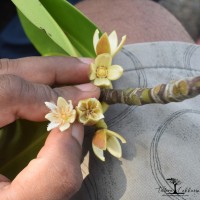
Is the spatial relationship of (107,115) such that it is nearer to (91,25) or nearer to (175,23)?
(91,25)

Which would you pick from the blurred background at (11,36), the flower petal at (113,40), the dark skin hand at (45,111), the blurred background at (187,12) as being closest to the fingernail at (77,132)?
the dark skin hand at (45,111)

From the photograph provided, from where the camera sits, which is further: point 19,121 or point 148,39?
point 148,39

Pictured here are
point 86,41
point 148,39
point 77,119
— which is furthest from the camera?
point 148,39

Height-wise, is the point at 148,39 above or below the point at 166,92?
below

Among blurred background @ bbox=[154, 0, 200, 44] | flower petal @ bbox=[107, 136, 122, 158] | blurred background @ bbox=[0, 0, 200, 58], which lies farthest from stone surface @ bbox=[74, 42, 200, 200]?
blurred background @ bbox=[154, 0, 200, 44]

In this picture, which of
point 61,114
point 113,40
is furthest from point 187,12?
point 61,114

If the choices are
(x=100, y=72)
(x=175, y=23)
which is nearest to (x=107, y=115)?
(x=100, y=72)

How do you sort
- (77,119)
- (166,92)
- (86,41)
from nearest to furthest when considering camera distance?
1. (166,92)
2. (77,119)
3. (86,41)

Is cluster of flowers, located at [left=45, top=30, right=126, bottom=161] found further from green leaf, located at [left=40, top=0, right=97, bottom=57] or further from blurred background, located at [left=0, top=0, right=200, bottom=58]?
blurred background, located at [left=0, top=0, right=200, bottom=58]
